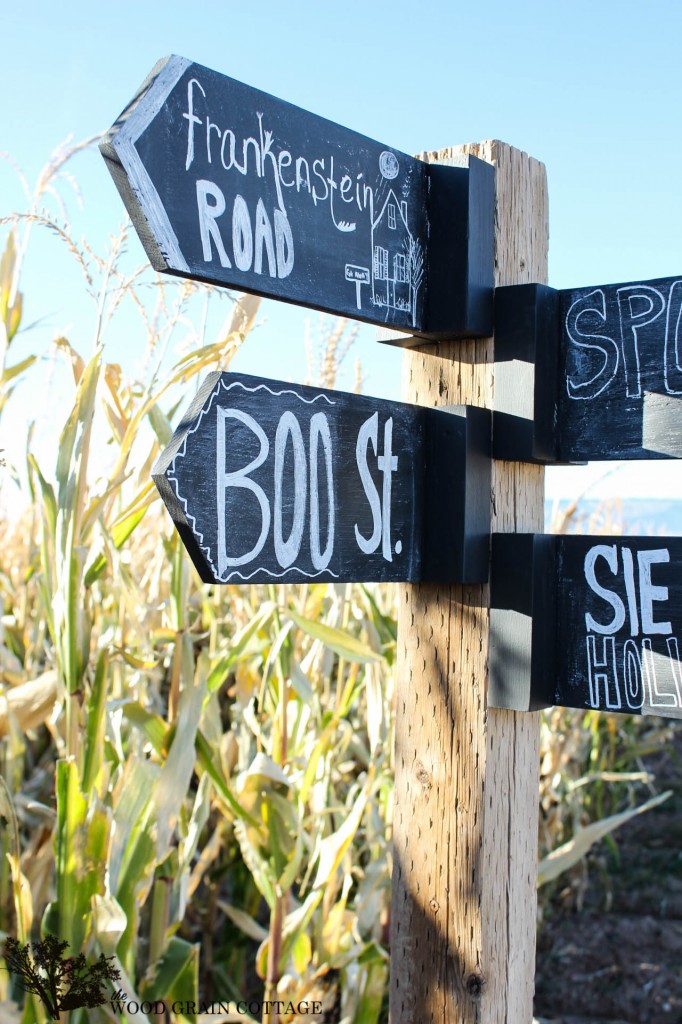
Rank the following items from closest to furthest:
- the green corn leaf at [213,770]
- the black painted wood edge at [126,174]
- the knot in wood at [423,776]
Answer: the black painted wood edge at [126,174] → the knot in wood at [423,776] → the green corn leaf at [213,770]

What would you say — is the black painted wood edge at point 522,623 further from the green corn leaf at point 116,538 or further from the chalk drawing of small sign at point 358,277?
the green corn leaf at point 116,538

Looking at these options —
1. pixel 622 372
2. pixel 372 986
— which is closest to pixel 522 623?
pixel 622 372

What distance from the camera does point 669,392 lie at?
979 mm

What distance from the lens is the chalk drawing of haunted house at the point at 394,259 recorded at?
100 centimetres

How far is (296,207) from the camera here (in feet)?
3.01

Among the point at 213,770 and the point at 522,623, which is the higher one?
the point at 522,623

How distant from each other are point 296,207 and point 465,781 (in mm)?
623

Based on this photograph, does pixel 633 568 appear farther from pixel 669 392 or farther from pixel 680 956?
pixel 680 956

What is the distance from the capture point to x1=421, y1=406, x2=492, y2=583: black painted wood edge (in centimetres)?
99

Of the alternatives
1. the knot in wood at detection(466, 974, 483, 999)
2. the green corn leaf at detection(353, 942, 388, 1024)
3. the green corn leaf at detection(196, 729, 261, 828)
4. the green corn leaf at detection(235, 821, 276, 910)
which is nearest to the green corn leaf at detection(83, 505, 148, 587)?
Result: the green corn leaf at detection(196, 729, 261, 828)

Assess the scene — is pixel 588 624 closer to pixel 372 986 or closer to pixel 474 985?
pixel 474 985

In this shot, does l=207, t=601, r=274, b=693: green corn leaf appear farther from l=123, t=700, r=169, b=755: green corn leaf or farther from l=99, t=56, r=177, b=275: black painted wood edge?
l=99, t=56, r=177, b=275: black painted wood edge

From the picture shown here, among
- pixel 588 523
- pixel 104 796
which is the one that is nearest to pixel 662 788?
pixel 588 523

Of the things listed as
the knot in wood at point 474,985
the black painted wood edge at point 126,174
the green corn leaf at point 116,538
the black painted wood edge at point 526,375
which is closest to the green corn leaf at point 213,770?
the green corn leaf at point 116,538
